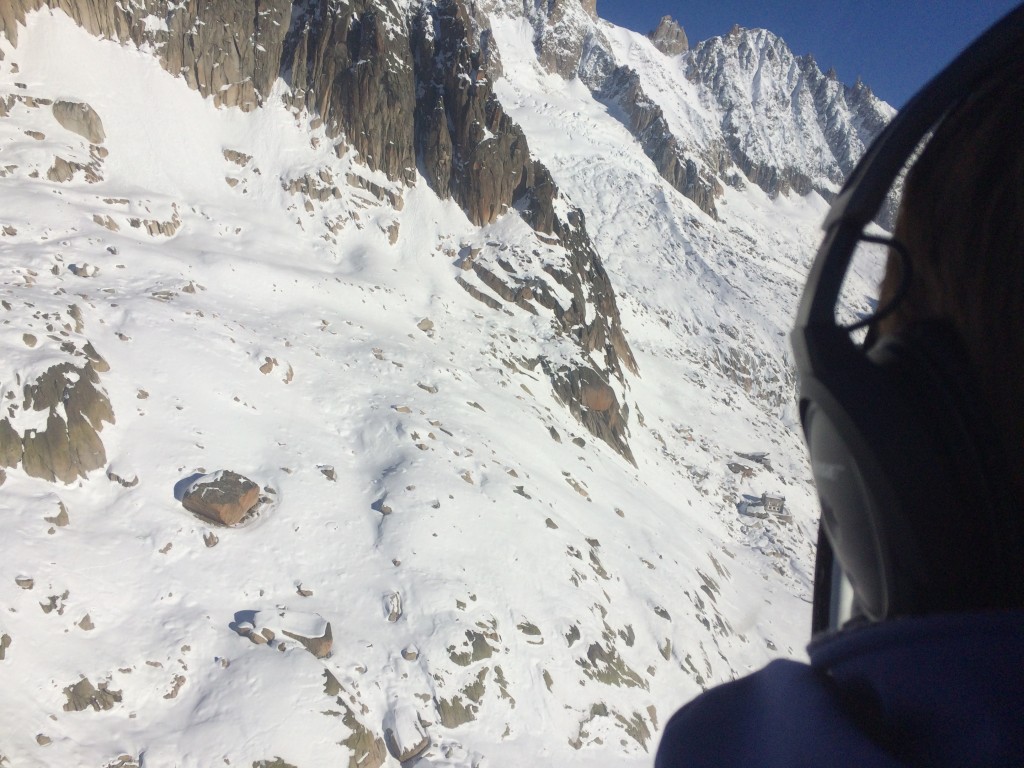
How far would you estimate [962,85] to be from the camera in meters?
0.97

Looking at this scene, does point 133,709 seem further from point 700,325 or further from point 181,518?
point 700,325

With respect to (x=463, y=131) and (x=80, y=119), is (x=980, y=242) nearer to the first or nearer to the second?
(x=80, y=119)

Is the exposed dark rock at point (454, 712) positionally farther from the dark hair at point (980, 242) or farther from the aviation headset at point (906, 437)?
the dark hair at point (980, 242)

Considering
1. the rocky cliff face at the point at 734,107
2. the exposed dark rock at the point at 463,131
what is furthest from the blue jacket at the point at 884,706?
the rocky cliff face at the point at 734,107

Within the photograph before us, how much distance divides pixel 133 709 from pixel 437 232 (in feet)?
107

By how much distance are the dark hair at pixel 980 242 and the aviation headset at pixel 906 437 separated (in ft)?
0.11

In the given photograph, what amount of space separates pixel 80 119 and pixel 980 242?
4068cm

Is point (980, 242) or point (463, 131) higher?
point (463, 131)

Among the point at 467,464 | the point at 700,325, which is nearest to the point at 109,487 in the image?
the point at 467,464

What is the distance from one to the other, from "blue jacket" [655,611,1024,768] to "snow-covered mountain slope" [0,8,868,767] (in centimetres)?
1133

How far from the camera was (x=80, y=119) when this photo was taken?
101 ft

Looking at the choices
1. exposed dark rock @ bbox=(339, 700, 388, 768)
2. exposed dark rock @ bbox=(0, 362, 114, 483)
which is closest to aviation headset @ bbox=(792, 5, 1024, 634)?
exposed dark rock @ bbox=(339, 700, 388, 768)

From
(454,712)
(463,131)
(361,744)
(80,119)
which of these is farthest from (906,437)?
(463,131)

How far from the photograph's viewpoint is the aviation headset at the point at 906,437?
31.9 inches
